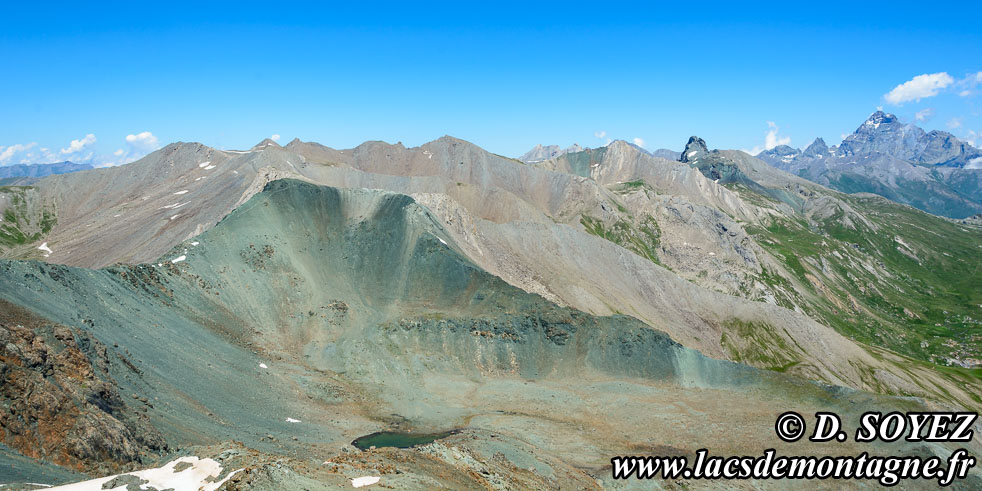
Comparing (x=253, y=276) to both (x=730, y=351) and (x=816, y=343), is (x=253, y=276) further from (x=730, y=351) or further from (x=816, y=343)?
(x=816, y=343)

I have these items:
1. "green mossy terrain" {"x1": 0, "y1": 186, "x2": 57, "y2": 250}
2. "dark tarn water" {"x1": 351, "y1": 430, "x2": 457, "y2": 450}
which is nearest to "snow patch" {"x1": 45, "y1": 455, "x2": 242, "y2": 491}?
"dark tarn water" {"x1": 351, "y1": 430, "x2": 457, "y2": 450}

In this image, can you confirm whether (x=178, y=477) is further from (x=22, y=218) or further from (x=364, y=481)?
(x=22, y=218)

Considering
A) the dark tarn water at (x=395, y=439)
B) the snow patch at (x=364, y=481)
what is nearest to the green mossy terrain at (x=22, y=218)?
the dark tarn water at (x=395, y=439)

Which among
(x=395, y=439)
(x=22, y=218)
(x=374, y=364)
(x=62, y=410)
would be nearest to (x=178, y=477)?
(x=62, y=410)

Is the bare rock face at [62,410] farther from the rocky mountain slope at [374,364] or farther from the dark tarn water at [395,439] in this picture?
the dark tarn water at [395,439]

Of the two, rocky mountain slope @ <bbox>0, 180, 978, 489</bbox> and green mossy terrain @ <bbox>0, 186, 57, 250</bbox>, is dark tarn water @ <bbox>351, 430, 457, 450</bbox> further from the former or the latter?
green mossy terrain @ <bbox>0, 186, 57, 250</bbox>

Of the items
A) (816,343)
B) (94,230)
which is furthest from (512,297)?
(94,230)
